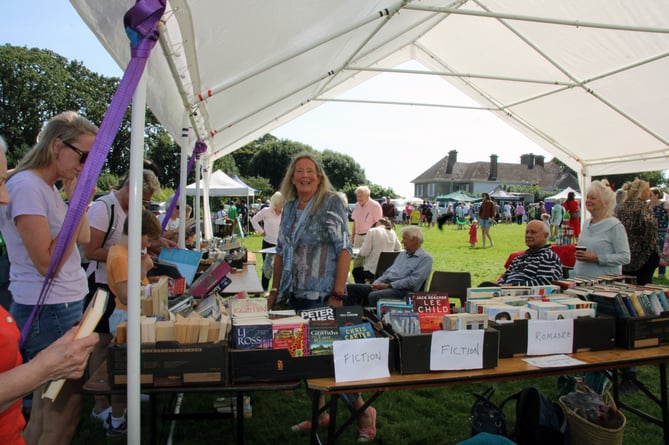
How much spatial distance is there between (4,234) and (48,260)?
0.33m

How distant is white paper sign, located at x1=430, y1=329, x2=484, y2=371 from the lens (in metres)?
1.95

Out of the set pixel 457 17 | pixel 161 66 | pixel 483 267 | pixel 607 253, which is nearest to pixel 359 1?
pixel 161 66

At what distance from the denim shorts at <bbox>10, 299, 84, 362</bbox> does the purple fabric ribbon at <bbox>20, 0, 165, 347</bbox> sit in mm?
466

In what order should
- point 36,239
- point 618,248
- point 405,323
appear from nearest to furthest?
point 36,239, point 405,323, point 618,248

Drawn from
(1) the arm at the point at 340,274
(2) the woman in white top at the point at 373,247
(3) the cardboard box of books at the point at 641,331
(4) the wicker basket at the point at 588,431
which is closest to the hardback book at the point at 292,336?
(1) the arm at the point at 340,274

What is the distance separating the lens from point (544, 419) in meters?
2.32

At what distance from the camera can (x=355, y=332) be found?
1.94 meters

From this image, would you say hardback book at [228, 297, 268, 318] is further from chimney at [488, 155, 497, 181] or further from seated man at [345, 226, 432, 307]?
chimney at [488, 155, 497, 181]

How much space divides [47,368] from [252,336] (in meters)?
0.81

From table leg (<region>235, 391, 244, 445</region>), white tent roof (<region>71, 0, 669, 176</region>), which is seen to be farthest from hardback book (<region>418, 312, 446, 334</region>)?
white tent roof (<region>71, 0, 669, 176</region>)

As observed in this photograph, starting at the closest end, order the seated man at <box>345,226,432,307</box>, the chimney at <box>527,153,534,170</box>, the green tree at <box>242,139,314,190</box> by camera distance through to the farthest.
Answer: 1. the seated man at <box>345,226,432,307</box>
2. the green tree at <box>242,139,314,190</box>
3. the chimney at <box>527,153,534,170</box>

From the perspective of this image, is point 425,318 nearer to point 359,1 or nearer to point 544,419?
point 544,419

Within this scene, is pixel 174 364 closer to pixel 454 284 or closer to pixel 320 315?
pixel 320 315

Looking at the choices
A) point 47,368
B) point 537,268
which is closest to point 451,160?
point 537,268
